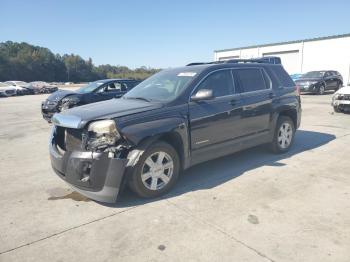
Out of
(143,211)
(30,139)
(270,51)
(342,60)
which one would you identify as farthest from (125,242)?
(270,51)

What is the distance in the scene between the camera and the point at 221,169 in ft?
17.8

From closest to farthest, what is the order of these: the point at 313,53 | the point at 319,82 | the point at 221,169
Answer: the point at 221,169 < the point at 319,82 < the point at 313,53

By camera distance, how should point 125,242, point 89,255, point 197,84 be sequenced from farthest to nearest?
point 197,84 < point 125,242 < point 89,255

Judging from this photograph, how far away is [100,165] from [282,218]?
222 cm

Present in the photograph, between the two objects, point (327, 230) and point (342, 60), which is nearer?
point (327, 230)

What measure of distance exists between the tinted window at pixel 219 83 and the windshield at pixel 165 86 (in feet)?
0.78

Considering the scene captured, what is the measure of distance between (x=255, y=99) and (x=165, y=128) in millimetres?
2124

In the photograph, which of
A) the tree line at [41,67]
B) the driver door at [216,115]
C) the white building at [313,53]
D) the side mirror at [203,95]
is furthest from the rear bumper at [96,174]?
the tree line at [41,67]

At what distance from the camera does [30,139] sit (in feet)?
29.1

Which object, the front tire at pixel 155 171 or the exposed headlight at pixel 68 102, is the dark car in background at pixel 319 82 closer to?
the exposed headlight at pixel 68 102

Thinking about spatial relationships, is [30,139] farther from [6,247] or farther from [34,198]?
[6,247]

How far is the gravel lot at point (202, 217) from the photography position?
9.94 ft

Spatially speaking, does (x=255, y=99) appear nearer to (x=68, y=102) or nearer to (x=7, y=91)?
(x=68, y=102)

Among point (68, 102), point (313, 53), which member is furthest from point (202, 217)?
point (313, 53)
